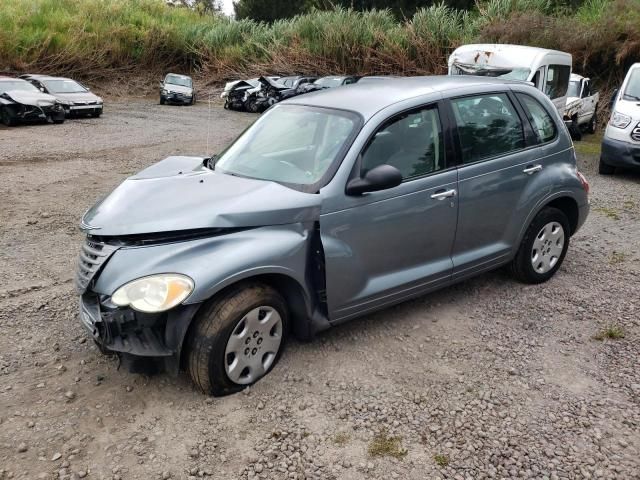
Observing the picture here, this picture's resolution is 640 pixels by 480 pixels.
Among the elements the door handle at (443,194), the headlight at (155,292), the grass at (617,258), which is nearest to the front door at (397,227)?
the door handle at (443,194)

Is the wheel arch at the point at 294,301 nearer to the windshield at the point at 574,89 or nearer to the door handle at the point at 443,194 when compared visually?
the door handle at the point at 443,194

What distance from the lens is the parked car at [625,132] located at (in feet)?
30.5

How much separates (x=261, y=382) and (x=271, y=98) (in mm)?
20457

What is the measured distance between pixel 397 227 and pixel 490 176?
101cm

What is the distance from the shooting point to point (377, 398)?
342 centimetres

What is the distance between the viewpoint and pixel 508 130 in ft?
15.1

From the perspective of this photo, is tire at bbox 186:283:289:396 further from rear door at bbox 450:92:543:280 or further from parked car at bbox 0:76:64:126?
parked car at bbox 0:76:64:126

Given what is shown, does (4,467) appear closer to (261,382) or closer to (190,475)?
→ (190,475)

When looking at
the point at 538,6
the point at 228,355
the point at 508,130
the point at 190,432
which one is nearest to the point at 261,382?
the point at 228,355

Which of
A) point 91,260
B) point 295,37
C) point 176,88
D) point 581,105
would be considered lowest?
point 176,88

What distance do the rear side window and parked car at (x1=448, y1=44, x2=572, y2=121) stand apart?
24.4 ft

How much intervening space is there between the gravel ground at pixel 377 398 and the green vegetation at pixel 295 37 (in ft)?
54.2

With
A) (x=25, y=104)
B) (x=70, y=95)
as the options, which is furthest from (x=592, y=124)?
(x=70, y=95)

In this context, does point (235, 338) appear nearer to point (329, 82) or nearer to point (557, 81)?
point (557, 81)
